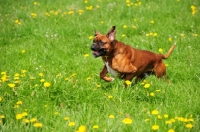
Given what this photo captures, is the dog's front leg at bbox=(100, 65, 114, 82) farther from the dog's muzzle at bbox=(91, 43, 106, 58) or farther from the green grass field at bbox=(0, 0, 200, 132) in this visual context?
the dog's muzzle at bbox=(91, 43, 106, 58)

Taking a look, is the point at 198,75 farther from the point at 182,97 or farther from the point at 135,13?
the point at 135,13

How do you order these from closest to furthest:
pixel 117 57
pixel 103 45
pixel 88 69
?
pixel 103 45 → pixel 117 57 → pixel 88 69

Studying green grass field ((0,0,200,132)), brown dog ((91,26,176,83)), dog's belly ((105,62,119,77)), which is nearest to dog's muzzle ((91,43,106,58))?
brown dog ((91,26,176,83))

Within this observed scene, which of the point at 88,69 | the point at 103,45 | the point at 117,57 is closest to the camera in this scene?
the point at 103,45

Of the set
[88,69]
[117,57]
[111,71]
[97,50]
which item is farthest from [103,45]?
[88,69]

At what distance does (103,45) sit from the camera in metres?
4.89

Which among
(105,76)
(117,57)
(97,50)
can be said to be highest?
(97,50)

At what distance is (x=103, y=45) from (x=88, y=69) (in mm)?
690

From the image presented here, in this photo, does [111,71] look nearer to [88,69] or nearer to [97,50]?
Result: [97,50]

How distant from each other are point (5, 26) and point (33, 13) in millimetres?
1166

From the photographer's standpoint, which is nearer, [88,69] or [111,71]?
[111,71]

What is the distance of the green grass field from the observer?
141 inches

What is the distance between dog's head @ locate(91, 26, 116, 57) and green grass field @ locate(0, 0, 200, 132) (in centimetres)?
43

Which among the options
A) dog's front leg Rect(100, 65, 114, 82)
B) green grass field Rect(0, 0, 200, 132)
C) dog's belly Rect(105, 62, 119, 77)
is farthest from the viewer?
dog's belly Rect(105, 62, 119, 77)
